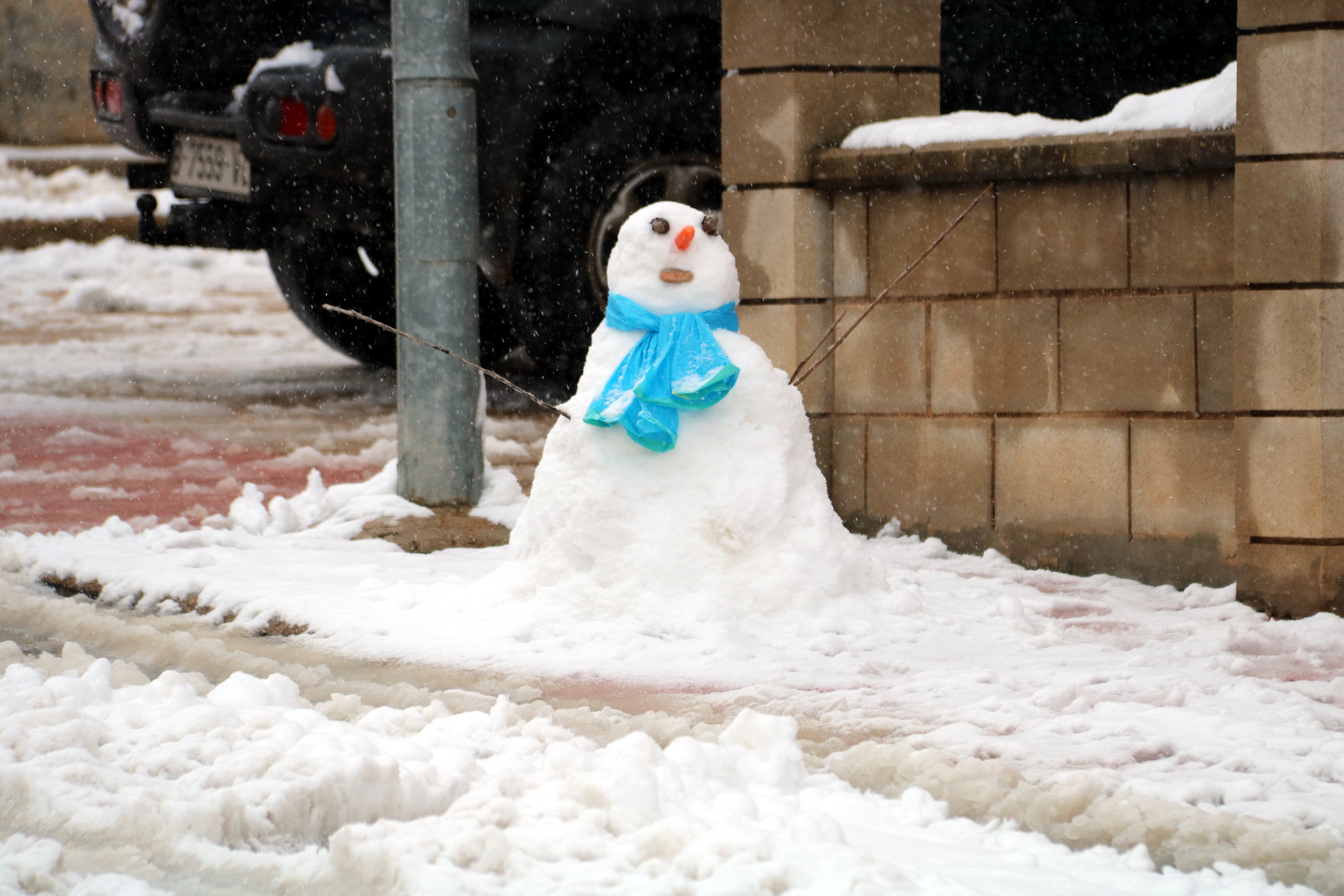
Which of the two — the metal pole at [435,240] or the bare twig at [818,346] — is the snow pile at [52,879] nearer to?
the bare twig at [818,346]

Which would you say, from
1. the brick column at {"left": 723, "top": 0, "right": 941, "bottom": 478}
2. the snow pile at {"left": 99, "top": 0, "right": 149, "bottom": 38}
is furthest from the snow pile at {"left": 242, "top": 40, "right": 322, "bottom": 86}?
the brick column at {"left": 723, "top": 0, "right": 941, "bottom": 478}

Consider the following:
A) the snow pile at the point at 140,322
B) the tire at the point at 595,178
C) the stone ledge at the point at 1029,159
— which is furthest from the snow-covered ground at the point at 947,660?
the snow pile at the point at 140,322

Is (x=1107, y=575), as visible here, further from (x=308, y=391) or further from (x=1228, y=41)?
(x=308, y=391)

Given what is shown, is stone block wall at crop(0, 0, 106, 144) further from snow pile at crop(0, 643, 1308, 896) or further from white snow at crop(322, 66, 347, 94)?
snow pile at crop(0, 643, 1308, 896)

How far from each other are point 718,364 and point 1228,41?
15.0ft

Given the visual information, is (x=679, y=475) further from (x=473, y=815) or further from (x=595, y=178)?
(x=595, y=178)

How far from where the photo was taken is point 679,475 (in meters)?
4.78

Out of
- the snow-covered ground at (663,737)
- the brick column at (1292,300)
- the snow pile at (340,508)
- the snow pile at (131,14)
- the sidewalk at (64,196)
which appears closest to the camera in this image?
the snow-covered ground at (663,737)

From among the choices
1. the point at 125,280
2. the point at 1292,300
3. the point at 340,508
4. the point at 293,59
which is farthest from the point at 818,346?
the point at 125,280

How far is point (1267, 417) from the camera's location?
4.98m

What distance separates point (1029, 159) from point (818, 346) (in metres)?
0.95

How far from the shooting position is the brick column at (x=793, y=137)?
611 cm

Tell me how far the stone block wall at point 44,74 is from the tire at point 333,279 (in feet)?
48.2

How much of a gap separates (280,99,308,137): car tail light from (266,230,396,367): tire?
1.85 metres
